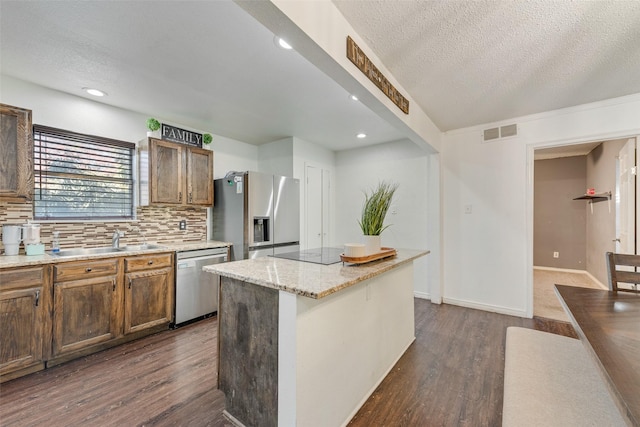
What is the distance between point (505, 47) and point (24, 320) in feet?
13.2

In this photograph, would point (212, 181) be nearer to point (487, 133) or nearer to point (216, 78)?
point (216, 78)

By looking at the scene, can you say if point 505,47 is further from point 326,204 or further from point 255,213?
point 326,204

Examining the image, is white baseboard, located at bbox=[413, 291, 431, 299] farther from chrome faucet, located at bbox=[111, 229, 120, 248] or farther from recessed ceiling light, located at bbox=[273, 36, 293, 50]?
chrome faucet, located at bbox=[111, 229, 120, 248]

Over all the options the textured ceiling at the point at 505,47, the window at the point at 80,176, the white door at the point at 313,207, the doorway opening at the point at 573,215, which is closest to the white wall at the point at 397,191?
the white door at the point at 313,207

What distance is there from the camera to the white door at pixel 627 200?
2771 millimetres

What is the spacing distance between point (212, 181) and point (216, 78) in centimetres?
160

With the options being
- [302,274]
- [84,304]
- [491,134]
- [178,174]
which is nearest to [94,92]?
[178,174]

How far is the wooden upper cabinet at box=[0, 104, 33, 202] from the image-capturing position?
7.13 ft

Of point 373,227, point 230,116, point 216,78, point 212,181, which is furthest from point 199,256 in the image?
point 373,227

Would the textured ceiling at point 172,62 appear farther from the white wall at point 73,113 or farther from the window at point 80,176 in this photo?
the window at point 80,176

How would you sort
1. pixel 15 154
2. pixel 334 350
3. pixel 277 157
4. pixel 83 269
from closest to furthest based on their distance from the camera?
pixel 334 350 → pixel 15 154 → pixel 83 269 → pixel 277 157

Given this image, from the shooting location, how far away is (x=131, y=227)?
3.14 meters

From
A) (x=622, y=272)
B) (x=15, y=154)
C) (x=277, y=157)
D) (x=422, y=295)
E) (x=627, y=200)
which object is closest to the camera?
(x=622, y=272)

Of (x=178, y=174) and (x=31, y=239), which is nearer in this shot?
(x=31, y=239)
